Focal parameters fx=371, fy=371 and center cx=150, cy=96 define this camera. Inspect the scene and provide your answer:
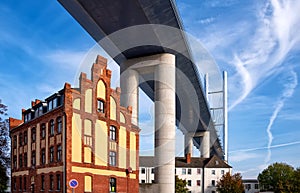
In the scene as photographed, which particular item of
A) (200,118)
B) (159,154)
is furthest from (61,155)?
(200,118)

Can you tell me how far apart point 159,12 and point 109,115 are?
11861 mm

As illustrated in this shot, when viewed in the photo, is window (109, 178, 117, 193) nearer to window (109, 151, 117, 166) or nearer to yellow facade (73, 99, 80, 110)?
window (109, 151, 117, 166)

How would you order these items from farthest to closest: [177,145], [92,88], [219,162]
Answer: [219,162] < [177,145] < [92,88]

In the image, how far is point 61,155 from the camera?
108 ft

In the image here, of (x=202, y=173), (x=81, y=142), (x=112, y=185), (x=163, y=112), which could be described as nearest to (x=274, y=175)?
(x=202, y=173)

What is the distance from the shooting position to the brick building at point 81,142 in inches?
1313

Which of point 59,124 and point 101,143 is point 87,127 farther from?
point 59,124

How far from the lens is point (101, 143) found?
36406 millimetres

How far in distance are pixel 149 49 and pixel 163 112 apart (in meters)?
8.20

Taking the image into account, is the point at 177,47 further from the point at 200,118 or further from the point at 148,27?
the point at 200,118

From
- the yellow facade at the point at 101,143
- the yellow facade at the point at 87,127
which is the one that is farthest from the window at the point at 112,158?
the yellow facade at the point at 87,127

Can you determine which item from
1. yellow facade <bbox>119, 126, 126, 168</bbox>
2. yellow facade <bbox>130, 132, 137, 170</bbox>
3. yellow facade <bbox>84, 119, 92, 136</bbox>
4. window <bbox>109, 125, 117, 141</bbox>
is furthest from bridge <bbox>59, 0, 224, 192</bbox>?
yellow facade <bbox>84, 119, 92, 136</bbox>

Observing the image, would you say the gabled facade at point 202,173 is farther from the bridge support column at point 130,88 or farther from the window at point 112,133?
the window at point 112,133

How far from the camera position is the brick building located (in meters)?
33.3
